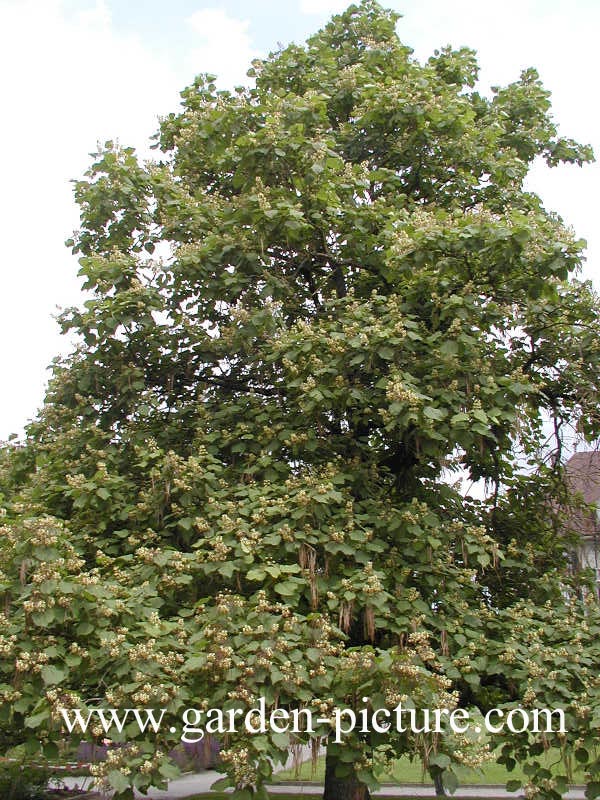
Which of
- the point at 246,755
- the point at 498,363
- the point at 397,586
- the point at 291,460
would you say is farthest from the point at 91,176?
the point at 246,755

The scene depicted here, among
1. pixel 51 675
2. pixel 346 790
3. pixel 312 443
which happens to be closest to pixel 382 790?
pixel 346 790

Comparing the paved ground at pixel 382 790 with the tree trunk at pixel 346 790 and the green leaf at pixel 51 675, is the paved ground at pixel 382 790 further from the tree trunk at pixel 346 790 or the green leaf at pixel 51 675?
the green leaf at pixel 51 675

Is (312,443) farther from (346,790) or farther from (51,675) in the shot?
(346,790)

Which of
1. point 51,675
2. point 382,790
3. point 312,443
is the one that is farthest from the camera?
point 382,790

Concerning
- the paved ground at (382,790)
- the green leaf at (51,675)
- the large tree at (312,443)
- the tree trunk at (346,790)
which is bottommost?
the paved ground at (382,790)

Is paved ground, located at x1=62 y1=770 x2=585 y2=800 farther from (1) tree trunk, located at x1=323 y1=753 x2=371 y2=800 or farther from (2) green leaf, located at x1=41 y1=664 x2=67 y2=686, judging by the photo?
(2) green leaf, located at x1=41 y1=664 x2=67 y2=686

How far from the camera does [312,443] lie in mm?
5102

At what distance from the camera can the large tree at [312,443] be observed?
3.85 metres

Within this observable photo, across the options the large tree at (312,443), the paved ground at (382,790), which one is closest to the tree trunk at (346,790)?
the large tree at (312,443)

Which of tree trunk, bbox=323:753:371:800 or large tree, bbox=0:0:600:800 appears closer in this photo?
large tree, bbox=0:0:600:800

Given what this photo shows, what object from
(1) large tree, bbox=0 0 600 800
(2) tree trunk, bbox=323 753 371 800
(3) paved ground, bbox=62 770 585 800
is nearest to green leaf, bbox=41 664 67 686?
(1) large tree, bbox=0 0 600 800

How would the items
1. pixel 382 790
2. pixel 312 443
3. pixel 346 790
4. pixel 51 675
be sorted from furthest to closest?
pixel 382 790 < pixel 346 790 < pixel 312 443 < pixel 51 675

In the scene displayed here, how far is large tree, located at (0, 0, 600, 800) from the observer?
385 centimetres

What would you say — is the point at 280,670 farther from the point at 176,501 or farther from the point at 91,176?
the point at 91,176
